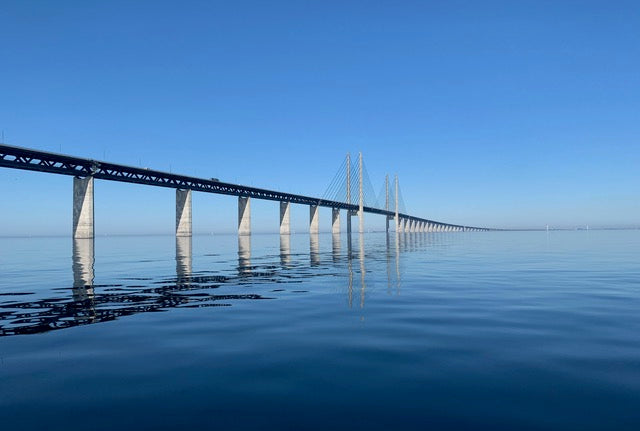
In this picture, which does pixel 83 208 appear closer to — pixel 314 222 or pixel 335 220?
pixel 314 222

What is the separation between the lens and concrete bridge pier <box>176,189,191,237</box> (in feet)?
360

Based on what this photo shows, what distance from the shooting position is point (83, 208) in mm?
79125

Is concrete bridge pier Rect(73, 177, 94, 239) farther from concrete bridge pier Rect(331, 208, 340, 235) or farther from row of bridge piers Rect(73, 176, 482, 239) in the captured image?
concrete bridge pier Rect(331, 208, 340, 235)

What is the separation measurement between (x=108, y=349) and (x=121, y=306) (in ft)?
16.0

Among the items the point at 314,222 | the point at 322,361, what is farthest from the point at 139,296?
the point at 314,222

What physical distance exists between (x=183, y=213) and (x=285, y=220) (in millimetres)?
46694

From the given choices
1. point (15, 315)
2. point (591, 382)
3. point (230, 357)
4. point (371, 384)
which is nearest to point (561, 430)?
point (591, 382)

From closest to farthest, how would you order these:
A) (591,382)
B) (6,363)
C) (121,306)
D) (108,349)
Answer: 1. (591,382)
2. (6,363)
3. (108,349)
4. (121,306)

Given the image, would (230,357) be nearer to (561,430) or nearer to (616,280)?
(561,430)

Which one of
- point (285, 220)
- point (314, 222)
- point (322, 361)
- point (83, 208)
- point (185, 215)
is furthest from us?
point (314, 222)

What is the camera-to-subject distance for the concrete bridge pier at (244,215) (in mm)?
131500

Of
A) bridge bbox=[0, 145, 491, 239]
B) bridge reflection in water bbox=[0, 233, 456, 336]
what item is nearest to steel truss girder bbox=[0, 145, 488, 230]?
bridge bbox=[0, 145, 491, 239]

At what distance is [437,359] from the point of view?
6.59m

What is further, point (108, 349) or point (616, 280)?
point (616, 280)
